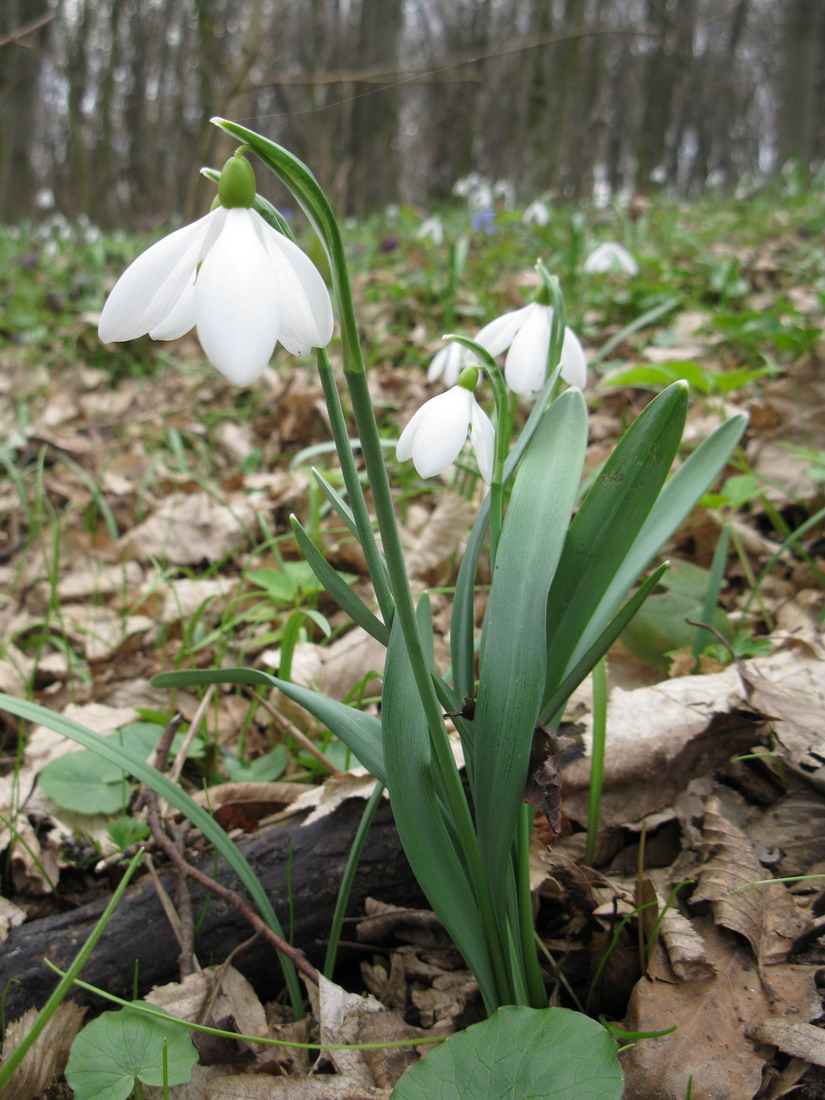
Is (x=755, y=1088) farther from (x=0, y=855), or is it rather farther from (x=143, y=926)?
(x=0, y=855)

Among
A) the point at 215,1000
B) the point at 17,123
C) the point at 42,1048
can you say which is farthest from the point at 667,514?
the point at 17,123

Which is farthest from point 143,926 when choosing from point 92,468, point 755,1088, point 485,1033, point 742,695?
point 92,468

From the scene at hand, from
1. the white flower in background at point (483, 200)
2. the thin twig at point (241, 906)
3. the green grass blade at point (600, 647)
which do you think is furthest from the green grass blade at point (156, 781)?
the white flower in background at point (483, 200)

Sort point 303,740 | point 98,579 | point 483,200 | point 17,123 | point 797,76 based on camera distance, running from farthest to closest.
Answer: point 17,123, point 797,76, point 483,200, point 98,579, point 303,740

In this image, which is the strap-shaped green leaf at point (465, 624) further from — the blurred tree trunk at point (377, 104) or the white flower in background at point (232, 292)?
the blurred tree trunk at point (377, 104)

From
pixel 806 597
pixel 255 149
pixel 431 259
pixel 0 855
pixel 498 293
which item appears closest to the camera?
pixel 255 149

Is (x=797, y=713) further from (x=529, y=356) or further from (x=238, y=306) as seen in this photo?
(x=238, y=306)

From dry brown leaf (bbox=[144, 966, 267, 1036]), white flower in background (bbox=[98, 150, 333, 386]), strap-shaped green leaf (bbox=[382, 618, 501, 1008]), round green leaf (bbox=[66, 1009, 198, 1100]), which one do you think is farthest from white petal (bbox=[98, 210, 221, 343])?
dry brown leaf (bbox=[144, 966, 267, 1036])
